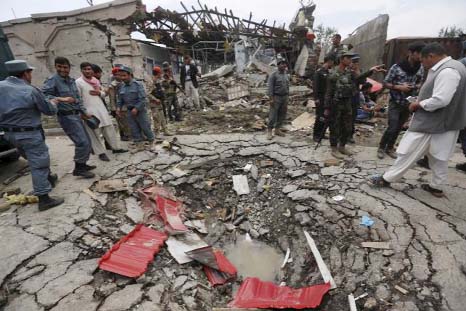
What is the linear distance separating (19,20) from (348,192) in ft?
38.9

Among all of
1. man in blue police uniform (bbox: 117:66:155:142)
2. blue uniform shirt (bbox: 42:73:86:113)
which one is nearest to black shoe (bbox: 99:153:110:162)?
man in blue police uniform (bbox: 117:66:155:142)

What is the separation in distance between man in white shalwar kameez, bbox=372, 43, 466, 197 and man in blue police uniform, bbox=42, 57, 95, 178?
4012 millimetres

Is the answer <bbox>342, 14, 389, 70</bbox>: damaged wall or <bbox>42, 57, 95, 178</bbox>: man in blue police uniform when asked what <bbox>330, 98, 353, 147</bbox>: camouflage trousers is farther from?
<bbox>342, 14, 389, 70</bbox>: damaged wall

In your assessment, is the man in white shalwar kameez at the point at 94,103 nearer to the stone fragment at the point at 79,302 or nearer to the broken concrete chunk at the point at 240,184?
the broken concrete chunk at the point at 240,184

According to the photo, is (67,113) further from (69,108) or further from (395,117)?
(395,117)

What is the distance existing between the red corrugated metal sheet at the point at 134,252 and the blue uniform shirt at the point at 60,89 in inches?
77.8

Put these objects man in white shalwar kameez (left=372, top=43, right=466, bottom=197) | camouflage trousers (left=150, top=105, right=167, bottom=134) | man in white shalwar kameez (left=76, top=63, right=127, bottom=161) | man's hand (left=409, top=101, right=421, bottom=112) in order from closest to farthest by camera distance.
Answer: man in white shalwar kameez (left=372, top=43, right=466, bottom=197) → man's hand (left=409, top=101, right=421, bottom=112) → man in white shalwar kameez (left=76, top=63, right=127, bottom=161) → camouflage trousers (left=150, top=105, right=167, bottom=134)

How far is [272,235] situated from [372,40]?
8924mm

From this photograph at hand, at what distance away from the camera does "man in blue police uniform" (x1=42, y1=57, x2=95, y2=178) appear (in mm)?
3350

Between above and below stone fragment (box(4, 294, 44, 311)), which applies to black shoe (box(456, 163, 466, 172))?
above

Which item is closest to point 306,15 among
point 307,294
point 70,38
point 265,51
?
point 265,51

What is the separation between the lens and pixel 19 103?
2.66 metres

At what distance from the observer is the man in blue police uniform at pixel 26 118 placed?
8.68 feet

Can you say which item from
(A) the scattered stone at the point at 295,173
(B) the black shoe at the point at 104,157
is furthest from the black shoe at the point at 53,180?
(A) the scattered stone at the point at 295,173
